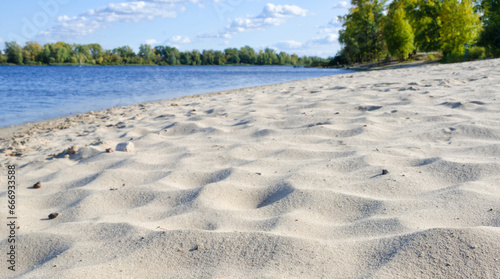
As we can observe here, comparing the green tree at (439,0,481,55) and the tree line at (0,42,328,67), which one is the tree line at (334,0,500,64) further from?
the tree line at (0,42,328,67)

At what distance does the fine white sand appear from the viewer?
1144 mm

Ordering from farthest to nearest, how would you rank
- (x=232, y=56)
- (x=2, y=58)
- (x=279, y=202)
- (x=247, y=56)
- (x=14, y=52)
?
(x=232, y=56), (x=247, y=56), (x=2, y=58), (x=14, y=52), (x=279, y=202)

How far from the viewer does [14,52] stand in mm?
59000

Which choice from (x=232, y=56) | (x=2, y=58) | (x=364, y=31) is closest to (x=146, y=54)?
(x=232, y=56)

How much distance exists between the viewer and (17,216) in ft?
5.75

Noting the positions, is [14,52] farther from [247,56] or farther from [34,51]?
[247,56]

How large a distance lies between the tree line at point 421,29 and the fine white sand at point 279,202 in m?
16.4

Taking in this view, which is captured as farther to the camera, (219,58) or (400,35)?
(219,58)

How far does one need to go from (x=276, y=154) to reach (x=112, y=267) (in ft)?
4.49

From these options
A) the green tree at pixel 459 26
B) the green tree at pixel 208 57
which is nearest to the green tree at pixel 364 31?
the green tree at pixel 459 26

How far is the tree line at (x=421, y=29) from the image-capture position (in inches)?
690

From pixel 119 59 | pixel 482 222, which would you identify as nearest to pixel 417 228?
pixel 482 222

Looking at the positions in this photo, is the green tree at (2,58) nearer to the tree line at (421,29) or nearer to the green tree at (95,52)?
the green tree at (95,52)

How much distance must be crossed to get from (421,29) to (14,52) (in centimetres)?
6098
